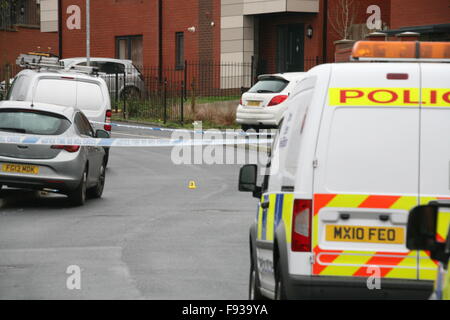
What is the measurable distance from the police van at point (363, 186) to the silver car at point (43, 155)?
9751 millimetres

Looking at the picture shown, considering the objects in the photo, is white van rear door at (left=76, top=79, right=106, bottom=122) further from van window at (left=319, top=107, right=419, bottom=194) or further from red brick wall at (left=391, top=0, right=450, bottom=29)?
van window at (left=319, top=107, right=419, bottom=194)

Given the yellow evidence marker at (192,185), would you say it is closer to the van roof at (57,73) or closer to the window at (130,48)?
the van roof at (57,73)

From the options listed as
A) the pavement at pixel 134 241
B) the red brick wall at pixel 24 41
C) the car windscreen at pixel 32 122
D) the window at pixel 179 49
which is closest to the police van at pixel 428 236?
the pavement at pixel 134 241

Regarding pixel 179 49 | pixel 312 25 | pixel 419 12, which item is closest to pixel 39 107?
pixel 419 12

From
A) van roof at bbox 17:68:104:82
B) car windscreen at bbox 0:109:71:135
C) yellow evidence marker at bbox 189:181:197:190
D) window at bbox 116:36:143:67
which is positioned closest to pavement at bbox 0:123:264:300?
yellow evidence marker at bbox 189:181:197:190

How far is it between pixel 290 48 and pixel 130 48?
900 centimetres

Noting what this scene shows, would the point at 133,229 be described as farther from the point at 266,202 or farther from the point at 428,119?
the point at 428,119

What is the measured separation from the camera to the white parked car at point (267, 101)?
27.0 meters

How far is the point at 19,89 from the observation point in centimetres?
2231

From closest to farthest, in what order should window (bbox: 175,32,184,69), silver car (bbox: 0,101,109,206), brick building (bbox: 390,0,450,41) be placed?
silver car (bbox: 0,101,109,206), brick building (bbox: 390,0,450,41), window (bbox: 175,32,184,69)

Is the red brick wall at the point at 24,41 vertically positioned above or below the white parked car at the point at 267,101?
above

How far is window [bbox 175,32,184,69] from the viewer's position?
154 ft

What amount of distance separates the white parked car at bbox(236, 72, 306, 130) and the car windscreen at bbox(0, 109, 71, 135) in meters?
10.3

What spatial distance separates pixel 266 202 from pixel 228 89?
35677 millimetres
